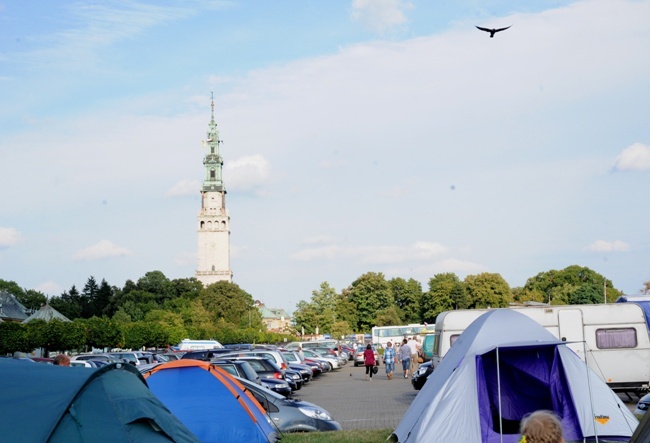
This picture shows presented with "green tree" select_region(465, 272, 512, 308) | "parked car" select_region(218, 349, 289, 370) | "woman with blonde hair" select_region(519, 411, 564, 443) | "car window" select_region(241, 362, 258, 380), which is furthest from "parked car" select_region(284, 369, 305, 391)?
"green tree" select_region(465, 272, 512, 308)

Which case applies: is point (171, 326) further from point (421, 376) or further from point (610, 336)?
point (610, 336)

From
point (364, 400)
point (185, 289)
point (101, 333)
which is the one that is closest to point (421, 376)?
point (364, 400)

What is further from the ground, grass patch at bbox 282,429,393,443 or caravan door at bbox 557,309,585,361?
caravan door at bbox 557,309,585,361

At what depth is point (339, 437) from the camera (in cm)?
1647

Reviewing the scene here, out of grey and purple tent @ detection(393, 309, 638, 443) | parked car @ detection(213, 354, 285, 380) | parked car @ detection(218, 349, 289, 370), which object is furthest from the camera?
parked car @ detection(218, 349, 289, 370)

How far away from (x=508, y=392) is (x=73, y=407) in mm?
9185

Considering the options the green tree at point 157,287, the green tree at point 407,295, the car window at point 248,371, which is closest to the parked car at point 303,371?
the car window at point 248,371

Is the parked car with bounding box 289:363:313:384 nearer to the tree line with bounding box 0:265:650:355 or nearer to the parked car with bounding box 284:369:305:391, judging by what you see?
the parked car with bounding box 284:369:305:391

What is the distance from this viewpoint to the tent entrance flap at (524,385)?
15.8m

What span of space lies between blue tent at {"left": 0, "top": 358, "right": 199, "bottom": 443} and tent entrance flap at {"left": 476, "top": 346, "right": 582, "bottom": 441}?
735 centimetres

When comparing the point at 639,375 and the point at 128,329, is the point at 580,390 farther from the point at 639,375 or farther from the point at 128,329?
the point at 128,329

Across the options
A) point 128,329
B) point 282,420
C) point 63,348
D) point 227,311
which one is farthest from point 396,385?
point 227,311

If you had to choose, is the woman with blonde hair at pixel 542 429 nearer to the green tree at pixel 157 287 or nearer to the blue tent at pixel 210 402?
the blue tent at pixel 210 402

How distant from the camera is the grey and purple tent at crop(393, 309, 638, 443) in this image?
14.4 m
